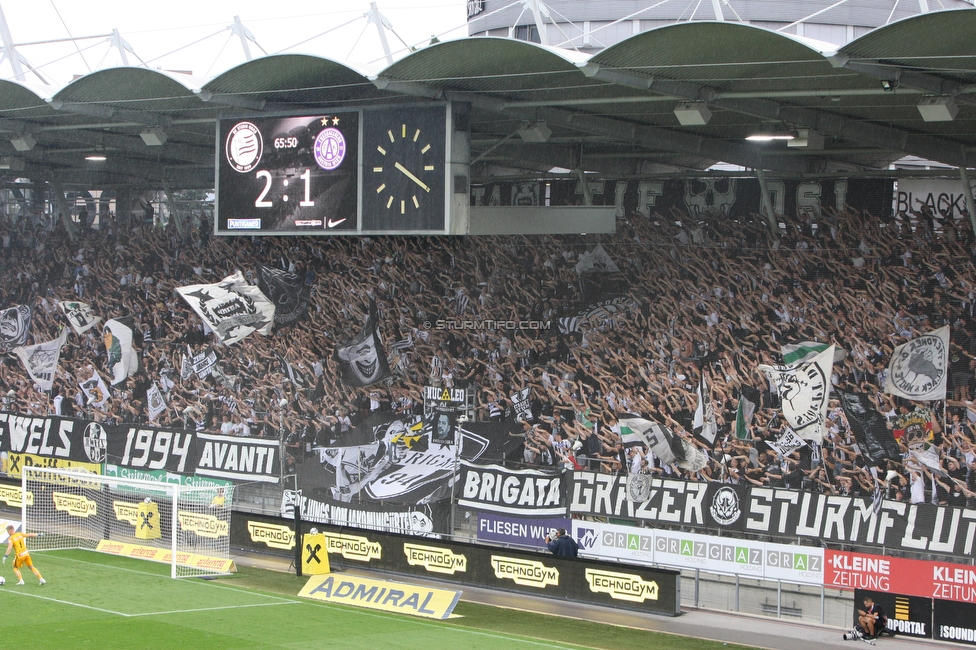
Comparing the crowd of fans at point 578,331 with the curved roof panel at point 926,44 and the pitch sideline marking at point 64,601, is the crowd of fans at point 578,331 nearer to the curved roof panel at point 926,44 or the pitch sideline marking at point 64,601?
the curved roof panel at point 926,44

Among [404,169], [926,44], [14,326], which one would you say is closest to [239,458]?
[404,169]

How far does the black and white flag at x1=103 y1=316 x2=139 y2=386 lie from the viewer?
28406mm

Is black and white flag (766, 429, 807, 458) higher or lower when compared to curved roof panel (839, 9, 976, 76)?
lower

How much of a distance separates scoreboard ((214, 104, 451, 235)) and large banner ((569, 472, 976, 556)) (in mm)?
6037

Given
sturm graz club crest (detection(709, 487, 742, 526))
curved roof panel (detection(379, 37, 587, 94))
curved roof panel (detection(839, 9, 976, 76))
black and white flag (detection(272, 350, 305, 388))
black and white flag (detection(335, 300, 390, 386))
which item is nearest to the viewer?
curved roof panel (detection(839, 9, 976, 76))

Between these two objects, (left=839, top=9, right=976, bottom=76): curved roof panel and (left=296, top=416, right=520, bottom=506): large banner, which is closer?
(left=839, top=9, right=976, bottom=76): curved roof panel

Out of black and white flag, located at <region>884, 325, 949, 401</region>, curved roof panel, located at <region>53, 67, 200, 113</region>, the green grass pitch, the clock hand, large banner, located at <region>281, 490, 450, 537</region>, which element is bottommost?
the green grass pitch

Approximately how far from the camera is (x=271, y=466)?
2384cm

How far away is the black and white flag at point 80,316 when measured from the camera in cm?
2948

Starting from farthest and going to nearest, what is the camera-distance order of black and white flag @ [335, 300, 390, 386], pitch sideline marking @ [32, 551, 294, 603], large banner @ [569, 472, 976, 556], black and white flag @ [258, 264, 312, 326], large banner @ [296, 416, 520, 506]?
black and white flag @ [258, 264, 312, 326] → black and white flag @ [335, 300, 390, 386] → large banner @ [296, 416, 520, 506] → pitch sideline marking @ [32, 551, 294, 603] → large banner @ [569, 472, 976, 556]

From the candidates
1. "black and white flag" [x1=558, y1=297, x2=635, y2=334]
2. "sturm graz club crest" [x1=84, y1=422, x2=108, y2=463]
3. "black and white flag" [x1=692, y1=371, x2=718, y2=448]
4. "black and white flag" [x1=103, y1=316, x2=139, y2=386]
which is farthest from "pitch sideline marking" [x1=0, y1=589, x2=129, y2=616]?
"black and white flag" [x1=103, y1=316, x2=139, y2=386]

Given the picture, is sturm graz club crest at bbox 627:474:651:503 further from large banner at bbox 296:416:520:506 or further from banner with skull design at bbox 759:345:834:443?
large banner at bbox 296:416:520:506

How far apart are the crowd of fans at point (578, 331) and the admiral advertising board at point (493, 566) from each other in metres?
3.17

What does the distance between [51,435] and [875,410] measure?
62.8ft
